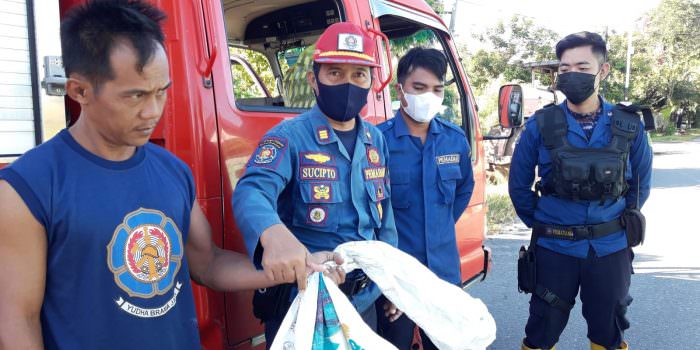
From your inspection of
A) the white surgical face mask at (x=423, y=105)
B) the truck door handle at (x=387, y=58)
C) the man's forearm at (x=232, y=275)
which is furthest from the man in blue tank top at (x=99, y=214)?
the white surgical face mask at (x=423, y=105)

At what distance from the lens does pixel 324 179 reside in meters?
1.78

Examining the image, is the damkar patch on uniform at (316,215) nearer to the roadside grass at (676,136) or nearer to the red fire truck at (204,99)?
the red fire truck at (204,99)

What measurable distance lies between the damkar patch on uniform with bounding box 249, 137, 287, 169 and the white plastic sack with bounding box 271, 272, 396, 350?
400 mm

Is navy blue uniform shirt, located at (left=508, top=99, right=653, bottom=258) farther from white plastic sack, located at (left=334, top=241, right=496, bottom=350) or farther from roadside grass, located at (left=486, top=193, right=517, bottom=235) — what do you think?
roadside grass, located at (left=486, top=193, right=517, bottom=235)

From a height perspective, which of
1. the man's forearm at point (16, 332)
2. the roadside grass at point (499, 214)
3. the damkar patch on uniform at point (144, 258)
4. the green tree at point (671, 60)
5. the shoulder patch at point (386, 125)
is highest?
the green tree at point (671, 60)

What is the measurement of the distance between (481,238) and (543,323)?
77 centimetres

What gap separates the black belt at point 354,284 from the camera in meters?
1.77

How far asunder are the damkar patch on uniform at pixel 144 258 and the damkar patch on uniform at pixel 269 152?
14.7 inches

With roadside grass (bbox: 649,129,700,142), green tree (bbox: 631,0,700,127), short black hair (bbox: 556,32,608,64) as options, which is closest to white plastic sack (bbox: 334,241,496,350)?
short black hair (bbox: 556,32,608,64)

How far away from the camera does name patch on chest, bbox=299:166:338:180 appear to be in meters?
1.76

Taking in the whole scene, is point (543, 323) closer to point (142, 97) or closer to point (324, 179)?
point (324, 179)

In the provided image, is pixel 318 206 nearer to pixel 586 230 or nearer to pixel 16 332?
pixel 16 332

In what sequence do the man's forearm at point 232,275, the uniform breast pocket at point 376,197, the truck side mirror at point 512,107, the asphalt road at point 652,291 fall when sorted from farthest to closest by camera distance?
the asphalt road at point 652,291 < the truck side mirror at point 512,107 < the uniform breast pocket at point 376,197 < the man's forearm at point 232,275

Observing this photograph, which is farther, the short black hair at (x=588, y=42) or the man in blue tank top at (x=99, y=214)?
the short black hair at (x=588, y=42)
